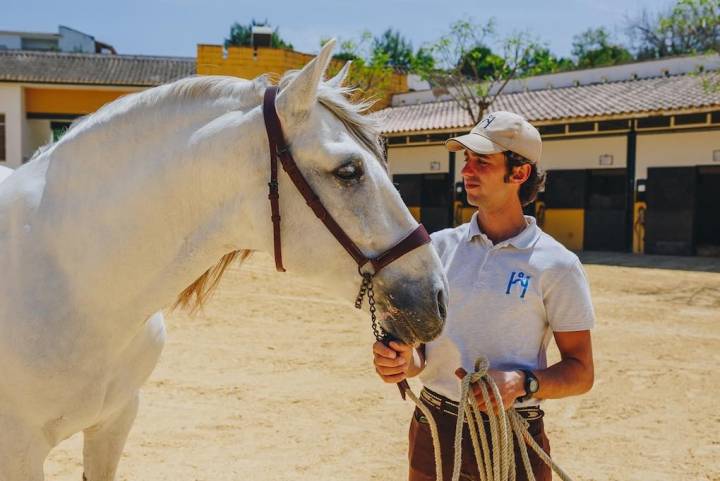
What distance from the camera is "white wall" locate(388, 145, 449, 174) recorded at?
1978 cm

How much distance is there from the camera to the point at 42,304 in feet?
5.82

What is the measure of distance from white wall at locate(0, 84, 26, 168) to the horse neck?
24.9 m

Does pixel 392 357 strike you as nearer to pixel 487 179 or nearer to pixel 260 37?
pixel 487 179

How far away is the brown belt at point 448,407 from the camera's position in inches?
79.0

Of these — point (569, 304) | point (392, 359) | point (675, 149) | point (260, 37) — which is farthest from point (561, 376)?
point (260, 37)

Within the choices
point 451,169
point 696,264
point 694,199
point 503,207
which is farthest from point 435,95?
point 503,207

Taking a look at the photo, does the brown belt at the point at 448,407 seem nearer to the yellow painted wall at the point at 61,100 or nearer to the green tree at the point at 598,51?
the yellow painted wall at the point at 61,100

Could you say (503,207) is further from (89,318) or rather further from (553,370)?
(89,318)

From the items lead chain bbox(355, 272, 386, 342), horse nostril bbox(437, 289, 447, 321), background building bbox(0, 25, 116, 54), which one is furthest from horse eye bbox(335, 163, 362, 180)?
background building bbox(0, 25, 116, 54)

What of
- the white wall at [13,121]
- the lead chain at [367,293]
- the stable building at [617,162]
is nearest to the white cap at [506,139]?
the lead chain at [367,293]

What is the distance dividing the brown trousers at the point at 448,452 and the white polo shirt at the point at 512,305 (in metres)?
0.11

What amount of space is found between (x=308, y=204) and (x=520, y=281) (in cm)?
72

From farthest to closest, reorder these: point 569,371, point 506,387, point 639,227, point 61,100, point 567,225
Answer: point 61,100 → point 567,225 → point 639,227 → point 569,371 → point 506,387

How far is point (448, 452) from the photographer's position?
2070 mm
